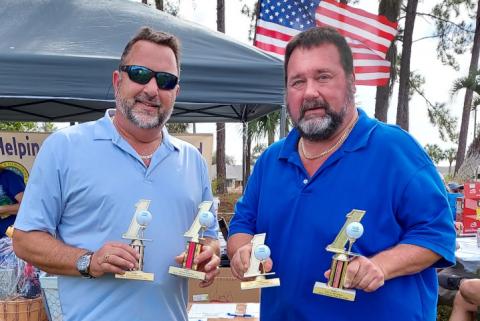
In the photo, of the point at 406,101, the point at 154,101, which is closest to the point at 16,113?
the point at 154,101

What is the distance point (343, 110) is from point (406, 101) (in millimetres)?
13449

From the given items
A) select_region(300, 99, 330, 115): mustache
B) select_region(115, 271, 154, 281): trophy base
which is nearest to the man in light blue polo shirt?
select_region(115, 271, 154, 281): trophy base

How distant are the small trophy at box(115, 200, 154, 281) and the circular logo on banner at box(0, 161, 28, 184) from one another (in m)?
2.84

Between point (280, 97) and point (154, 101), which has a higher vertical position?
point (280, 97)

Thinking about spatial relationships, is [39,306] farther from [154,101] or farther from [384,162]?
[384,162]

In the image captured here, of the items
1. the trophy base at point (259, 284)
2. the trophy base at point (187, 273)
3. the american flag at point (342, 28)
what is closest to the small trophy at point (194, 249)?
the trophy base at point (187, 273)

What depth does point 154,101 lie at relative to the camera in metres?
1.95

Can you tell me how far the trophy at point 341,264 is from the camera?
1.40m

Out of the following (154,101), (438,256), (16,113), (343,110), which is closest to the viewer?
(438,256)

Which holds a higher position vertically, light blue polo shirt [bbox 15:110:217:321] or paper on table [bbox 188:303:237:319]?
light blue polo shirt [bbox 15:110:217:321]

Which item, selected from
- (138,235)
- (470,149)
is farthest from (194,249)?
(470,149)

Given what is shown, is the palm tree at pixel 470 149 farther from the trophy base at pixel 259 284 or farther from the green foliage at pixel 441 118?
the trophy base at pixel 259 284

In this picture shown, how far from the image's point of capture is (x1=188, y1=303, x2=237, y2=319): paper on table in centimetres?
269

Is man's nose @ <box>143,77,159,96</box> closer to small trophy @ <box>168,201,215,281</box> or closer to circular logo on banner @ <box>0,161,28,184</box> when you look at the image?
small trophy @ <box>168,201,215,281</box>
